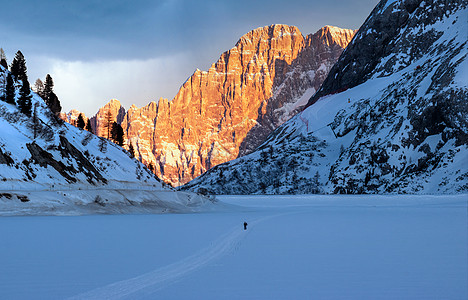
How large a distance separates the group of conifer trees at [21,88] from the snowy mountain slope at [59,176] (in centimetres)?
232

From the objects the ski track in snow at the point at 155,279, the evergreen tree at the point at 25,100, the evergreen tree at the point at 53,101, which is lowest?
the ski track in snow at the point at 155,279

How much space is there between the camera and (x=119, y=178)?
3873 inches

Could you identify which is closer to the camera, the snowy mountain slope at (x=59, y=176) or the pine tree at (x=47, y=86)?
the snowy mountain slope at (x=59, y=176)

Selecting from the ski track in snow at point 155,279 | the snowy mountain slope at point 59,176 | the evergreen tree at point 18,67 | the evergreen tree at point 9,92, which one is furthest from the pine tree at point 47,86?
the ski track in snow at point 155,279

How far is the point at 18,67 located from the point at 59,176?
Result: 196ft

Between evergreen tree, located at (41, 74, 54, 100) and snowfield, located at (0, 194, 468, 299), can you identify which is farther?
evergreen tree, located at (41, 74, 54, 100)

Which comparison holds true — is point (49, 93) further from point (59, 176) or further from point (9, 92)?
point (59, 176)

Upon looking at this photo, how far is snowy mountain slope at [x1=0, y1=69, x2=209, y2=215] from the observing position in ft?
194

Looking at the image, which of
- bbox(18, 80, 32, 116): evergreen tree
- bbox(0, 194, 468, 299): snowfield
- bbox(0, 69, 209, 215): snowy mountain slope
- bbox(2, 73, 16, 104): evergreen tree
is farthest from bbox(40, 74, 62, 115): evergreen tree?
bbox(0, 194, 468, 299): snowfield

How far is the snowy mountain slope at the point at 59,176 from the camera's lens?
59188mm

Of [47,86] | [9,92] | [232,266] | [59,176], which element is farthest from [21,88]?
[232,266]

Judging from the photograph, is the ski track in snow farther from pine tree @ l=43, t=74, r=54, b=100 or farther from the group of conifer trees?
pine tree @ l=43, t=74, r=54, b=100

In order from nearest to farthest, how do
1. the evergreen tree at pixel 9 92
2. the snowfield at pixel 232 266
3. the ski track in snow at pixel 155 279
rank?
the ski track in snow at pixel 155 279
the snowfield at pixel 232 266
the evergreen tree at pixel 9 92

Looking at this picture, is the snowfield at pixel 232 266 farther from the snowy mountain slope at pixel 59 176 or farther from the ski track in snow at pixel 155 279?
the snowy mountain slope at pixel 59 176
